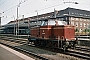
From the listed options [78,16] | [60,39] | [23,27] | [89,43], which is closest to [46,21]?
[60,39]

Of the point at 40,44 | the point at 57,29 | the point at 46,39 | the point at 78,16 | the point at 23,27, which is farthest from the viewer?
the point at 78,16

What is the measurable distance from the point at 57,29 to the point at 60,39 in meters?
1.18

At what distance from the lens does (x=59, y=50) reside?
16.8 m

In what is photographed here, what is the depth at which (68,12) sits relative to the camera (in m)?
81.9

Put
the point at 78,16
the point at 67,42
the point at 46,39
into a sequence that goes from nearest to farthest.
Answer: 1. the point at 67,42
2. the point at 46,39
3. the point at 78,16

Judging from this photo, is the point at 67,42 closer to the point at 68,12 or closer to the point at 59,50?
the point at 59,50

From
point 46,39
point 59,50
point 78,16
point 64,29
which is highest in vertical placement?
point 78,16

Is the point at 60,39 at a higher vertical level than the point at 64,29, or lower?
lower

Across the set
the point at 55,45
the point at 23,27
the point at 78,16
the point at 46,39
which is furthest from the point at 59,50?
the point at 78,16

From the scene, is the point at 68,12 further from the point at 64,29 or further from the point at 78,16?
the point at 64,29

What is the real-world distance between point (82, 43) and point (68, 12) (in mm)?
60724

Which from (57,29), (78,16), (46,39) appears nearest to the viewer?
(57,29)

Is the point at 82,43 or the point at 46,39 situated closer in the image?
the point at 46,39

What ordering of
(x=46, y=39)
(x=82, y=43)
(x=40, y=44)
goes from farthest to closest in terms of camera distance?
(x=82, y=43) < (x=40, y=44) < (x=46, y=39)
